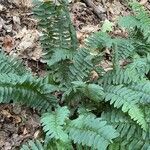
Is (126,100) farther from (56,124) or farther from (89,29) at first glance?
(89,29)

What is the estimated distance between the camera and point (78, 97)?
17.1 feet

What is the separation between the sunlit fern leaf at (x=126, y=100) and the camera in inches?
183

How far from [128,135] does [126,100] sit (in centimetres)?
42

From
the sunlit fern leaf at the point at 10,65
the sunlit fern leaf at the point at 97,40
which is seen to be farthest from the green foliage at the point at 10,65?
the sunlit fern leaf at the point at 97,40

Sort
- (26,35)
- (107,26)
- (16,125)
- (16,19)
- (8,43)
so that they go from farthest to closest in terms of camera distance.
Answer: (107,26) → (16,19) → (26,35) → (8,43) → (16,125)

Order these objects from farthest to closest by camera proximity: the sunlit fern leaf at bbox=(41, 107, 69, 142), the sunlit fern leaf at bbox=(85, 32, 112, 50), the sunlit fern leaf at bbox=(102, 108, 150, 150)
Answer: the sunlit fern leaf at bbox=(85, 32, 112, 50), the sunlit fern leaf at bbox=(102, 108, 150, 150), the sunlit fern leaf at bbox=(41, 107, 69, 142)

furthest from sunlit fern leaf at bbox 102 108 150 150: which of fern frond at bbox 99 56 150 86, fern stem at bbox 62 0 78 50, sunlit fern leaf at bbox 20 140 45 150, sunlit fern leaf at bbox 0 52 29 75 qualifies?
sunlit fern leaf at bbox 0 52 29 75

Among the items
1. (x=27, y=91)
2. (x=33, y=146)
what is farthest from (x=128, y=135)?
(x=27, y=91)

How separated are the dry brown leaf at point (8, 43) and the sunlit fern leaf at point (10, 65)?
62cm

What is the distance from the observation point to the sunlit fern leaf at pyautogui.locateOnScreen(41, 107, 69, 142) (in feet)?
14.5

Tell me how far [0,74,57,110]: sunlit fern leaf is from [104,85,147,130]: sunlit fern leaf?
2.40 ft

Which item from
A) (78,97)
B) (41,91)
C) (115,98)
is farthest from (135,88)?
(41,91)

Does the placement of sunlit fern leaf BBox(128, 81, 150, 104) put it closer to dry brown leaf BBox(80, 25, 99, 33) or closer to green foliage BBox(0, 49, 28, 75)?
green foliage BBox(0, 49, 28, 75)

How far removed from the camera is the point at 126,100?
4809mm
